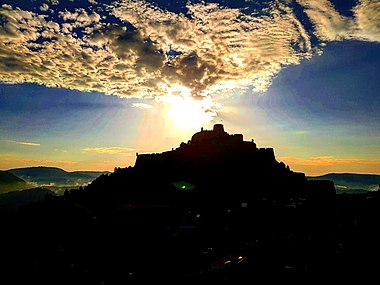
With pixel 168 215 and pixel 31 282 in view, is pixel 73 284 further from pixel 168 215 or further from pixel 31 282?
pixel 168 215

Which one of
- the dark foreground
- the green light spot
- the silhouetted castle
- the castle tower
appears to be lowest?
the dark foreground

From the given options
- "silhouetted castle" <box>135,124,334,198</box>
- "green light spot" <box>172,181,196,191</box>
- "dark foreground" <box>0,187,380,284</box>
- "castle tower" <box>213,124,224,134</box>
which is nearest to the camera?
"dark foreground" <box>0,187,380,284</box>

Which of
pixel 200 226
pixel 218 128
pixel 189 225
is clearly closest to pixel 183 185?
pixel 218 128

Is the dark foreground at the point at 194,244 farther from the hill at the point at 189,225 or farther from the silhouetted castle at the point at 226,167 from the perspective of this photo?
the silhouetted castle at the point at 226,167

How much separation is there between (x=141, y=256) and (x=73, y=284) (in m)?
17.3

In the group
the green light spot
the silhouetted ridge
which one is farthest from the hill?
the green light spot

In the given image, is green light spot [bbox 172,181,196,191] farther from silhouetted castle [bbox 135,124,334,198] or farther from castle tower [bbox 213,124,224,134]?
castle tower [bbox 213,124,224,134]

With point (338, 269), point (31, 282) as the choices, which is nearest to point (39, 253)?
point (31, 282)

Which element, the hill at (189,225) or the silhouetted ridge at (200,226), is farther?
the hill at (189,225)

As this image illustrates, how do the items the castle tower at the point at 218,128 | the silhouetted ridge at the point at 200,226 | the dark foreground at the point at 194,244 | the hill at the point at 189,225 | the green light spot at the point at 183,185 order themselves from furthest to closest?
the castle tower at the point at 218,128 → the green light spot at the point at 183,185 → the hill at the point at 189,225 → the silhouetted ridge at the point at 200,226 → the dark foreground at the point at 194,244

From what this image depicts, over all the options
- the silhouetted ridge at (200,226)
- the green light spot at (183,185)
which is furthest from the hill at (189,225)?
the green light spot at (183,185)

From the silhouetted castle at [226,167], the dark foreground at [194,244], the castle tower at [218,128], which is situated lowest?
the dark foreground at [194,244]

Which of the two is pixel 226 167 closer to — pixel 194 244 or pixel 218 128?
pixel 218 128

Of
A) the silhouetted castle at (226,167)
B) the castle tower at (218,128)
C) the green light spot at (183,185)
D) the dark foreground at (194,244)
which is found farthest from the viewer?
the castle tower at (218,128)
